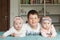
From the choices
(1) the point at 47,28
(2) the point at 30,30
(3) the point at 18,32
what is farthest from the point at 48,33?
(3) the point at 18,32

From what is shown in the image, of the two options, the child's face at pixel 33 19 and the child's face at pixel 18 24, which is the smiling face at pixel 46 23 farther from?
the child's face at pixel 18 24

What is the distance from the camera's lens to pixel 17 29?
4.56ft

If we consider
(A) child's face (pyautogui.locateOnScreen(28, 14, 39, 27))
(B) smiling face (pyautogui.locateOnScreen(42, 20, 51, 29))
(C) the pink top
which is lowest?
(C) the pink top

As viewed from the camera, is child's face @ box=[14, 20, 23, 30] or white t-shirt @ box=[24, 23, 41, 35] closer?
child's face @ box=[14, 20, 23, 30]

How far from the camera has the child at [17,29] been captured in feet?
4.46

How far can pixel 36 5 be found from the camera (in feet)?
14.9

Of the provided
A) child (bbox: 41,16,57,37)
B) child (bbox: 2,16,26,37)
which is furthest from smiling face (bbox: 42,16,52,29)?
child (bbox: 2,16,26,37)

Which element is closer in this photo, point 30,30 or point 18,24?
point 18,24

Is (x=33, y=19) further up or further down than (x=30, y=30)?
further up

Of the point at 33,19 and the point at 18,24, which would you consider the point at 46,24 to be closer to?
the point at 33,19

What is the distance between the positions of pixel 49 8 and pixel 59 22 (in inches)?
19.6

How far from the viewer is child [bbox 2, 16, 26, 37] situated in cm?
136

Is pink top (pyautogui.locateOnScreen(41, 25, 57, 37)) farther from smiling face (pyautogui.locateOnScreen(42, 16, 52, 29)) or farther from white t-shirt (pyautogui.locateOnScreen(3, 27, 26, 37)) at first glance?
white t-shirt (pyautogui.locateOnScreen(3, 27, 26, 37))

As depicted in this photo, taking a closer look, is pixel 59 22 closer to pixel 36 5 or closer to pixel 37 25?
pixel 36 5
